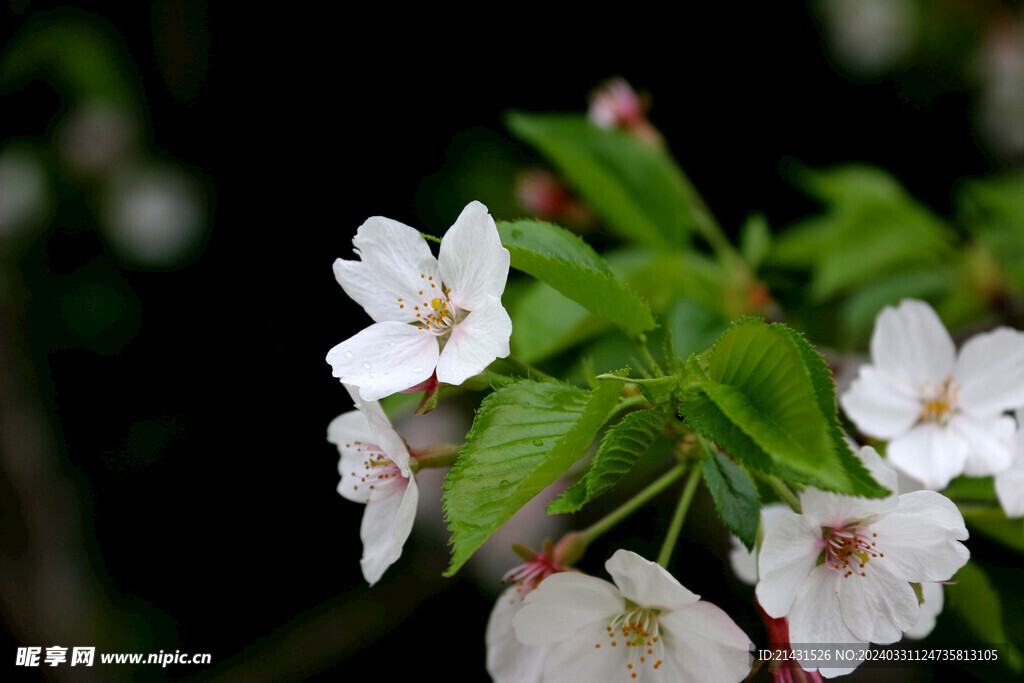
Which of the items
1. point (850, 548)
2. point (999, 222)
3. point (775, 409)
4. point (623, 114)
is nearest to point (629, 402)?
point (775, 409)

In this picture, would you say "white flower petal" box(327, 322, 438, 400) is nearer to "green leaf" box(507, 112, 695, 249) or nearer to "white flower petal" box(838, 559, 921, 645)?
"white flower petal" box(838, 559, 921, 645)

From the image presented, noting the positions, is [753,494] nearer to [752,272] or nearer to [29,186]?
[752,272]

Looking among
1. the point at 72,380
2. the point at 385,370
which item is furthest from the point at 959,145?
the point at 72,380

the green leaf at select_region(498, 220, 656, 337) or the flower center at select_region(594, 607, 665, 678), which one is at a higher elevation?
the green leaf at select_region(498, 220, 656, 337)

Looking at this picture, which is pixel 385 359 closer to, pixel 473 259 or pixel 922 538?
pixel 473 259

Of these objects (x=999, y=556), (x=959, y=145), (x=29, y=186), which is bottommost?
(x=999, y=556)

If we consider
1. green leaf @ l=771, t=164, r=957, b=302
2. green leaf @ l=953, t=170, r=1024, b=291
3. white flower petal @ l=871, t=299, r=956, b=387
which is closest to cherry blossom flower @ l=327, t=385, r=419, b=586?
white flower petal @ l=871, t=299, r=956, b=387
